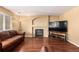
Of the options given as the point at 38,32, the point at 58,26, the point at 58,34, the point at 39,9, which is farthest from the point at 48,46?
the point at 38,32

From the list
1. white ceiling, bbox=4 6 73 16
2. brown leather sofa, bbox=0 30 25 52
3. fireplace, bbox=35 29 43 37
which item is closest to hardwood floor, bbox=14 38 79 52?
brown leather sofa, bbox=0 30 25 52

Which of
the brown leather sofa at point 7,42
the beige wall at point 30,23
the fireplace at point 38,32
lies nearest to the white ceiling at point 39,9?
the brown leather sofa at point 7,42

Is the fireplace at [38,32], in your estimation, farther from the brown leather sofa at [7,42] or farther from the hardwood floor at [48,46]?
the brown leather sofa at [7,42]

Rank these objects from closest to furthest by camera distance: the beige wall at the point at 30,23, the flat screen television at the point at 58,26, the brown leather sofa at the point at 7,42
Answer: the brown leather sofa at the point at 7,42 < the flat screen television at the point at 58,26 < the beige wall at the point at 30,23

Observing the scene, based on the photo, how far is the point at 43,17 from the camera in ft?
37.5

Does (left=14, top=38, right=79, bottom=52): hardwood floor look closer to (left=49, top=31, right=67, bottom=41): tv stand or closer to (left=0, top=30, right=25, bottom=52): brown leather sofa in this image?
(left=0, top=30, right=25, bottom=52): brown leather sofa

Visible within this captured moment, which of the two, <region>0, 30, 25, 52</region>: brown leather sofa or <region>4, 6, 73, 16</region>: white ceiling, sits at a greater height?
<region>4, 6, 73, 16</region>: white ceiling

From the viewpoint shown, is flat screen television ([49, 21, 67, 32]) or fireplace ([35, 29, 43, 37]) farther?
fireplace ([35, 29, 43, 37])

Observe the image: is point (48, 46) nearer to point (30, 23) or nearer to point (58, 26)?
point (58, 26)

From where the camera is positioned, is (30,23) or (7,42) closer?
(7,42)
